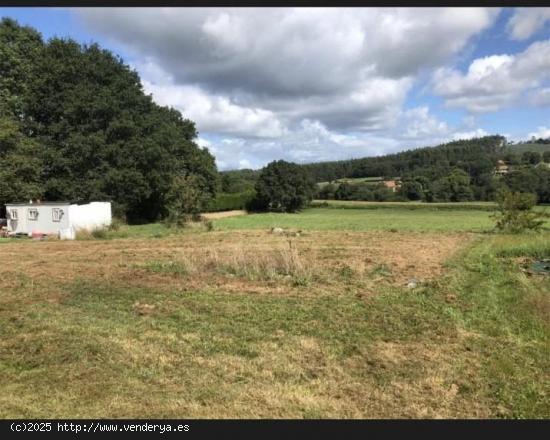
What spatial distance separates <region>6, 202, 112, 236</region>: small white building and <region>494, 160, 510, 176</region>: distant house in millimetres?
92172

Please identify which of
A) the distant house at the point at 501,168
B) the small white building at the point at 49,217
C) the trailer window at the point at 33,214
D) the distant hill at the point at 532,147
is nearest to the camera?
the small white building at the point at 49,217

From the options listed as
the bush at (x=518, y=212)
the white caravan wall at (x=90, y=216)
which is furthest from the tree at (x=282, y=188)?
the bush at (x=518, y=212)

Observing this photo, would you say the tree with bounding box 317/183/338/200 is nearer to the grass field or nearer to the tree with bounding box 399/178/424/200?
the tree with bounding box 399/178/424/200

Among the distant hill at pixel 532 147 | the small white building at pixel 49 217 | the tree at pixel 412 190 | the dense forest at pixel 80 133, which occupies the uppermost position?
the distant hill at pixel 532 147

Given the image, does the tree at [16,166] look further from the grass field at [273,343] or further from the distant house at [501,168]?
the distant house at [501,168]

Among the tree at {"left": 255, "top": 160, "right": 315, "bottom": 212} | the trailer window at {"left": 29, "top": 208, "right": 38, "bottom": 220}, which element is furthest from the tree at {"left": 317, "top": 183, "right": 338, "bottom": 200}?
the trailer window at {"left": 29, "top": 208, "right": 38, "bottom": 220}

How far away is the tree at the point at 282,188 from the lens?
247 feet

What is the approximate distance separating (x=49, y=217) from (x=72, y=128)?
11.0m

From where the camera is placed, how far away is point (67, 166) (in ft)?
125

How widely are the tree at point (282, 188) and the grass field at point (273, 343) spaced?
201 feet

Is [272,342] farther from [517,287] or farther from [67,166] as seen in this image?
[67,166]

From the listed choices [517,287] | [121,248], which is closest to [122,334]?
[517,287]

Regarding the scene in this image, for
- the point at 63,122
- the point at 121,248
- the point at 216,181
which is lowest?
the point at 121,248
